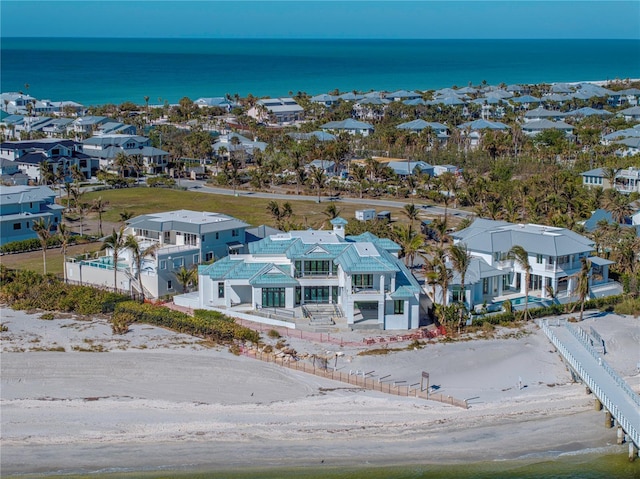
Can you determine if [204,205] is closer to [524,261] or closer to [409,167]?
[409,167]

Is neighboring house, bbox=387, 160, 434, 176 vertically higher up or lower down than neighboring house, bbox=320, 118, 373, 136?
lower down

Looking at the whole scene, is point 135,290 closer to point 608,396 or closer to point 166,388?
point 166,388

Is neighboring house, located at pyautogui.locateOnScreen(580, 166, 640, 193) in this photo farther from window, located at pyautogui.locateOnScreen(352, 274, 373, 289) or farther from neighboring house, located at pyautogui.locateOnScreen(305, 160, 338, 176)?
window, located at pyautogui.locateOnScreen(352, 274, 373, 289)

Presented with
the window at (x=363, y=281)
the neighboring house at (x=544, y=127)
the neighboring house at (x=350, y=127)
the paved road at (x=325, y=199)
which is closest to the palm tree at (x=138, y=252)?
the window at (x=363, y=281)

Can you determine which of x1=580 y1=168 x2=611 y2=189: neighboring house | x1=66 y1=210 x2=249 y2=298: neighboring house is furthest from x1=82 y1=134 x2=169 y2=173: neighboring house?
x1=580 y1=168 x2=611 y2=189: neighboring house

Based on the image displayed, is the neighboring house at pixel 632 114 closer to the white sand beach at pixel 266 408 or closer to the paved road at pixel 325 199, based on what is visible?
the paved road at pixel 325 199

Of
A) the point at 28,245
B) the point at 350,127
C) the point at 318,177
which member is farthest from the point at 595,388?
the point at 350,127

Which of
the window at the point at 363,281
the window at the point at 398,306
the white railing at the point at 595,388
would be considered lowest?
the white railing at the point at 595,388
